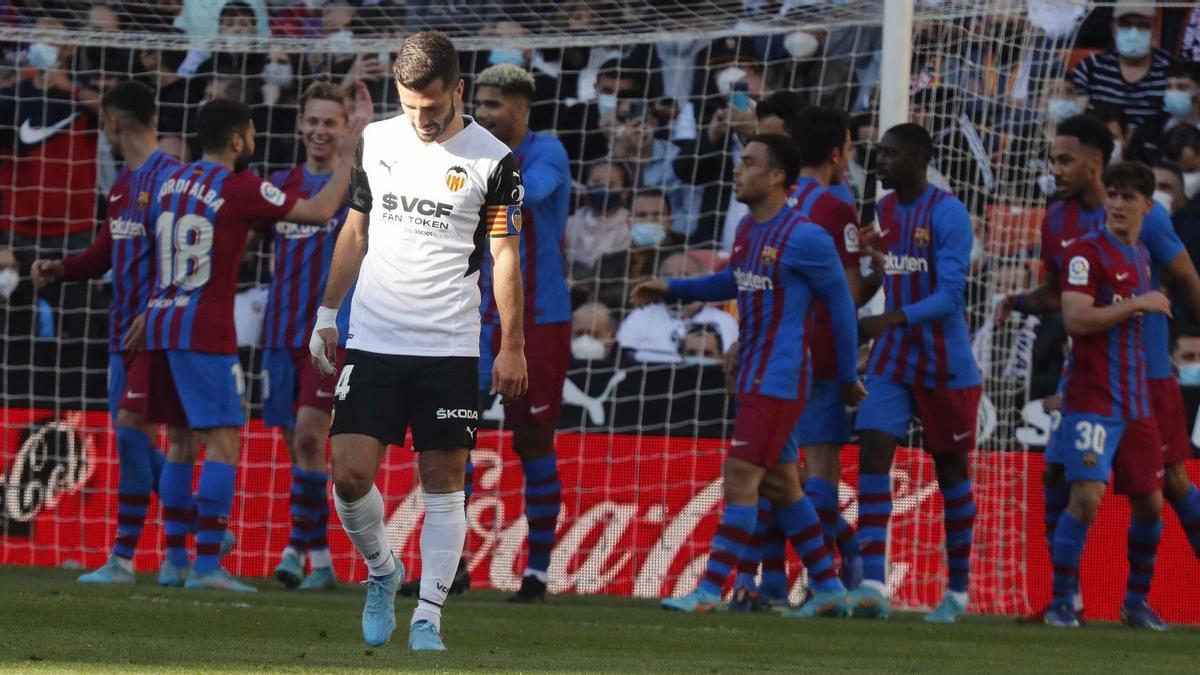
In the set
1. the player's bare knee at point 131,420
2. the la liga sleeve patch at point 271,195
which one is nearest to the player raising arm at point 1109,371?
the la liga sleeve patch at point 271,195

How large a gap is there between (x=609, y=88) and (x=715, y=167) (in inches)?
31.0

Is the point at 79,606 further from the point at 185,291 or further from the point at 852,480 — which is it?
the point at 852,480

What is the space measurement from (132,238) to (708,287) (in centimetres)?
242

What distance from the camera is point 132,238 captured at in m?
7.45

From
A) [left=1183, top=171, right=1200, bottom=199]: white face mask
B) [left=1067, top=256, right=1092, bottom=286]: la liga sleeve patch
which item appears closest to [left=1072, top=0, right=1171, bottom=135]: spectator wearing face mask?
[left=1183, top=171, right=1200, bottom=199]: white face mask

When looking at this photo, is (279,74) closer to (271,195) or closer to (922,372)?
(271,195)

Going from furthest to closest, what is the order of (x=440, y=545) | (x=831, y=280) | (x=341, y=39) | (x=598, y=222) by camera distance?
(x=598, y=222), (x=341, y=39), (x=831, y=280), (x=440, y=545)

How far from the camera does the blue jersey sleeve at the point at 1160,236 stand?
24.2 ft

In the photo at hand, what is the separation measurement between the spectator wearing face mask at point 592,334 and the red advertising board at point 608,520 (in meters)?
1.02

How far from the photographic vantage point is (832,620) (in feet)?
22.1

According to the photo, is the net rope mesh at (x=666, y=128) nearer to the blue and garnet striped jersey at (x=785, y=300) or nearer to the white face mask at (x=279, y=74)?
the white face mask at (x=279, y=74)

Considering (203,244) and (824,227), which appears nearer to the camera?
(203,244)

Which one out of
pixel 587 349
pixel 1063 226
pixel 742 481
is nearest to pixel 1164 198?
pixel 1063 226

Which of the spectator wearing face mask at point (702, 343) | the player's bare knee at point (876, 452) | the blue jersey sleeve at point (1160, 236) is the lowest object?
the player's bare knee at point (876, 452)
